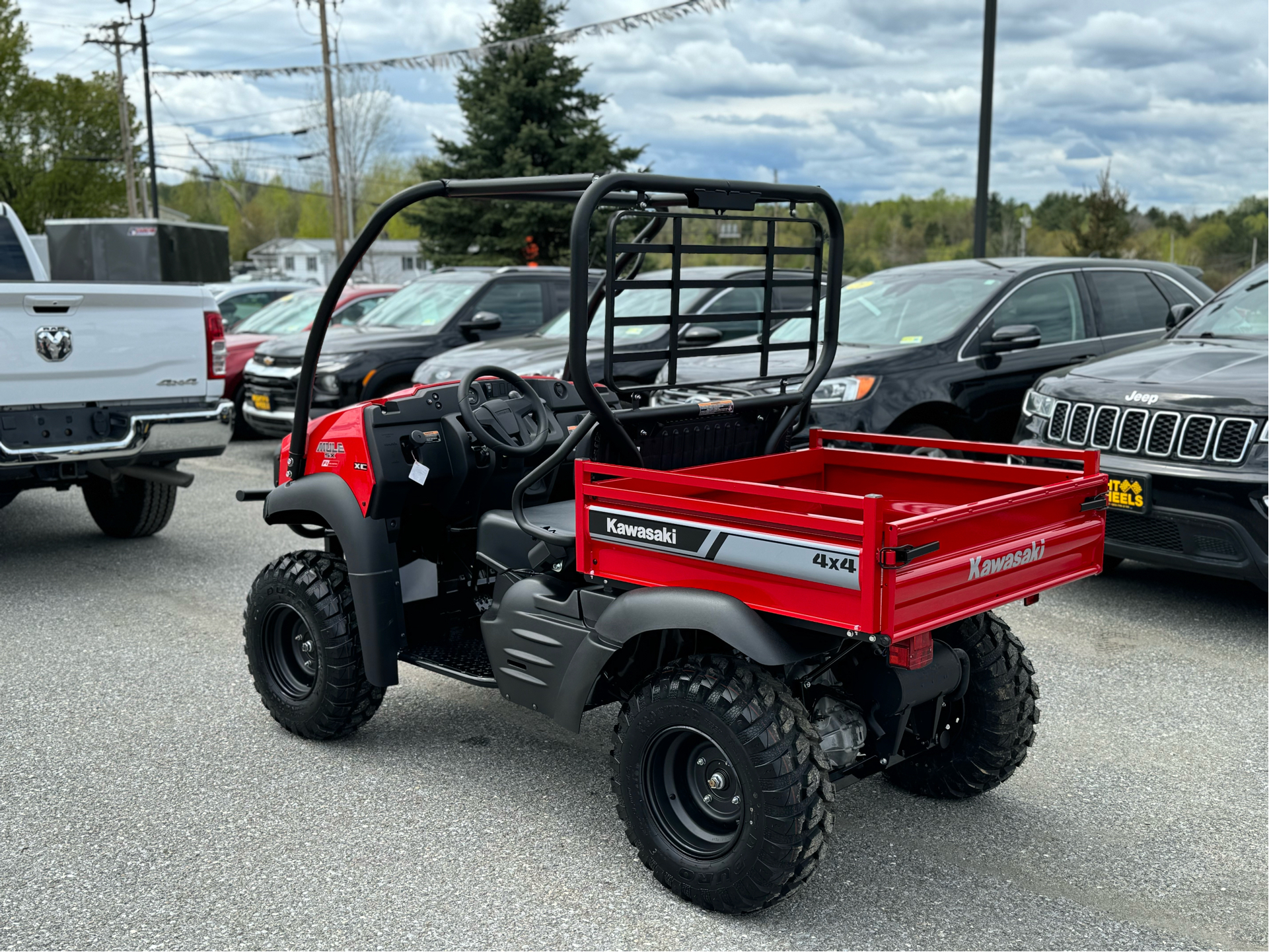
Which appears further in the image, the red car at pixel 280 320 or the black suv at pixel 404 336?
the red car at pixel 280 320

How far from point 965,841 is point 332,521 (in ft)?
7.70

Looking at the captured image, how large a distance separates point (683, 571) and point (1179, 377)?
3.65 meters

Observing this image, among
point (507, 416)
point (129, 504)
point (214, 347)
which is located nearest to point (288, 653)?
point (507, 416)

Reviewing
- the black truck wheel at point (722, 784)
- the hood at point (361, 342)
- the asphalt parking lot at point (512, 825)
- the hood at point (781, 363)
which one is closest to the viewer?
the black truck wheel at point (722, 784)

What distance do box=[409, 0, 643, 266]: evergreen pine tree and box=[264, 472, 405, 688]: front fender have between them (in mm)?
25394

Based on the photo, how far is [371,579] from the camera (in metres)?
4.06

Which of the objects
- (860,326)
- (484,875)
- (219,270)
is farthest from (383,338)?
(484,875)

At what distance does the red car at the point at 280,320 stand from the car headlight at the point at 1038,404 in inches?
324

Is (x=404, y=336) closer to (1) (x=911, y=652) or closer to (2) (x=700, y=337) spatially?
(2) (x=700, y=337)

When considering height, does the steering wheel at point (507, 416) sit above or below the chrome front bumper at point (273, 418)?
above

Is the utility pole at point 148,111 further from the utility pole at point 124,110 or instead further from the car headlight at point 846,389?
the car headlight at point 846,389

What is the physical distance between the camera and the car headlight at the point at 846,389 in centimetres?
695

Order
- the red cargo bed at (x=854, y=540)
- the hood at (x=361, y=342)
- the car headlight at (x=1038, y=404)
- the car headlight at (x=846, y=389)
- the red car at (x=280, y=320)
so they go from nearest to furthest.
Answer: the red cargo bed at (x=854, y=540), the car headlight at (x=1038, y=404), the car headlight at (x=846, y=389), the hood at (x=361, y=342), the red car at (x=280, y=320)

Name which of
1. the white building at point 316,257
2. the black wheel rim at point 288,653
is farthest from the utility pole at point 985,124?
the white building at point 316,257
